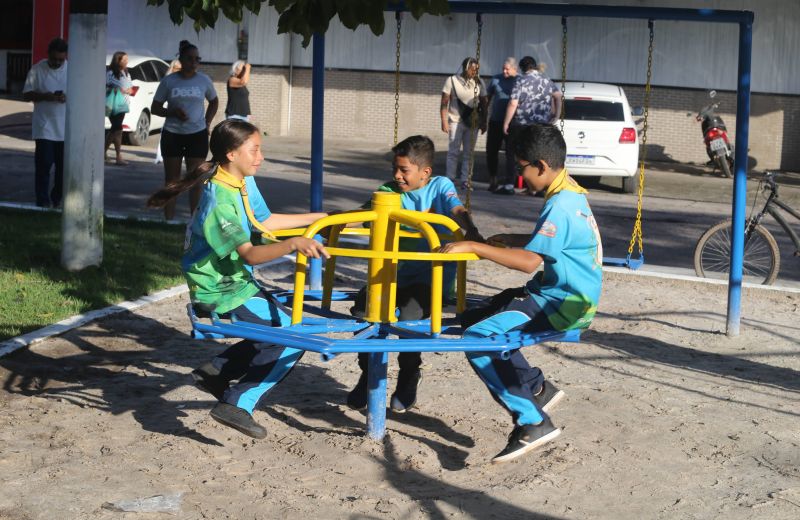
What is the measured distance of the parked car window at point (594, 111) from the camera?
17297 millimetres

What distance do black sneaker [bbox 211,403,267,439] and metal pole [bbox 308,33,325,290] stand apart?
3.56 meters

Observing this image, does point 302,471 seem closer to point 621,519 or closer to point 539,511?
point 539,511

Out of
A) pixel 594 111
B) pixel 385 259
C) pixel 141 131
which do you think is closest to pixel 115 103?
pixel 141 131

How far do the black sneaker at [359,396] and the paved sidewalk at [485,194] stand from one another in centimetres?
495

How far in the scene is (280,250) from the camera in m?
5.04

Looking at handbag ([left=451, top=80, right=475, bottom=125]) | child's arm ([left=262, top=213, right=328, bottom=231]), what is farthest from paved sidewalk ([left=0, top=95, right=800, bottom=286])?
child's arm ([left=262, top=213, right=328, bottom=231])

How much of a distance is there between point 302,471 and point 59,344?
2571 mm

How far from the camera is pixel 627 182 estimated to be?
58.2 ft

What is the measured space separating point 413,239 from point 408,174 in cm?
50

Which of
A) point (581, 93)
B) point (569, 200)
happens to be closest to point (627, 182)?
point (581, 93)

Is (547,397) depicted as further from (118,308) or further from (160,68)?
(160,68)

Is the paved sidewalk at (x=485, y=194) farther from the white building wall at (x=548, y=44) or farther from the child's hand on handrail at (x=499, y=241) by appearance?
the child's hand on handrail at (x=499, y=241)

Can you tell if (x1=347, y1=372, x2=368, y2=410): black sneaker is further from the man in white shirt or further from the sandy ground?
the man in white shirt

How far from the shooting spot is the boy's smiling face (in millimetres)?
5777
